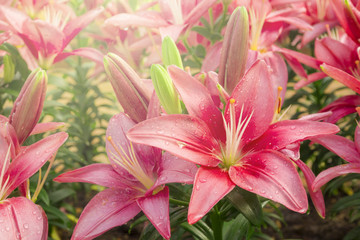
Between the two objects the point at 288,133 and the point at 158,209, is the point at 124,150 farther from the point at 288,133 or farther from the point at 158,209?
the point at 288,133

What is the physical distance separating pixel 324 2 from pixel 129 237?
2.91ft

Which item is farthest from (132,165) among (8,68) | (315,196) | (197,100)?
(8,68)

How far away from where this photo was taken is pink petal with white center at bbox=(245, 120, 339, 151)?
21.5 inches

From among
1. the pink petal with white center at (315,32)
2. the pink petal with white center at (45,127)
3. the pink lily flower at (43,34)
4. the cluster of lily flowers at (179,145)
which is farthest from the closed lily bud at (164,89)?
the pink petal with white center at (315,32)

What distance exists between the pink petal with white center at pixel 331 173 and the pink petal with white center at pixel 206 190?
0.15 metres

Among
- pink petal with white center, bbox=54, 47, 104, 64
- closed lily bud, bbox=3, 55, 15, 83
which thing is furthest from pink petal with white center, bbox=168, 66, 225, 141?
closed lily bud, bbox=3, 55, 15, 83

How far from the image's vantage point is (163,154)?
637mm

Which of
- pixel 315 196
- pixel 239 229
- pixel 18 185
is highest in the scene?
pixel 18 185

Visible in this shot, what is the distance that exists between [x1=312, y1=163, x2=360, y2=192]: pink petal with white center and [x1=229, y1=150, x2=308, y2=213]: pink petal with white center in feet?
0.29

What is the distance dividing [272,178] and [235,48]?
19 centimetres

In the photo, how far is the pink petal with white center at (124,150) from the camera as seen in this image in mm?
620

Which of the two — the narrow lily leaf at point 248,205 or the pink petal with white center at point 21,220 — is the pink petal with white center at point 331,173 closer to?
the narrow lily leaf at point 248,205

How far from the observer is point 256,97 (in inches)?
22.6

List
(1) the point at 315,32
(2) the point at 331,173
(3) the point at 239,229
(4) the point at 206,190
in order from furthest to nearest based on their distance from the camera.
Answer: (1) the point at 315,32 < (3) the point at 239,229 < (2) the point at 331,173 < (4) the point at 206,190
